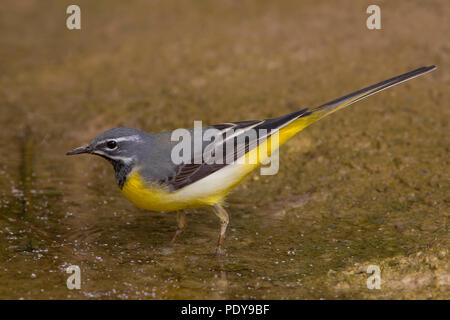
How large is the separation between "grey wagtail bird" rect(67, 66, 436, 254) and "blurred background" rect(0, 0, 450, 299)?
0.50 m

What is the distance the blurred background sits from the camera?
206 inches

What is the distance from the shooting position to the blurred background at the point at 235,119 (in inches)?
206

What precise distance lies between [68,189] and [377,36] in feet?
18.9

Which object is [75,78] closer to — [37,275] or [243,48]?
[243,48]

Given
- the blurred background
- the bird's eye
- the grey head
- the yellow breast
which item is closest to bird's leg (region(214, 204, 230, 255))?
the blurred background

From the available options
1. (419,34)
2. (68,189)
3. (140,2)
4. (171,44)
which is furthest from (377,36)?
(68,189)

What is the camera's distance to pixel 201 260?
18.2 ft

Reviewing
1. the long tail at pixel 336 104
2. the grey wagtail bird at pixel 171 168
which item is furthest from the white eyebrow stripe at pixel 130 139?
the long tail at pixel 336 104

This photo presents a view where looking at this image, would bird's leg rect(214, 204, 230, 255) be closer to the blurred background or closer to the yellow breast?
the blurred background

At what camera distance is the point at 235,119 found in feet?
27.4

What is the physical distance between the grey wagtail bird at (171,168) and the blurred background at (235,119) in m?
0.50

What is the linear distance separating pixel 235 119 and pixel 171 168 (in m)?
2.82

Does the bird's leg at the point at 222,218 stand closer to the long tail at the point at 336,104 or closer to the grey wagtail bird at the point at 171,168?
the grey wagtail bird at the point at 171,168

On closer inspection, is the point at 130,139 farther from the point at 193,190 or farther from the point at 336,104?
the point at 336,104
